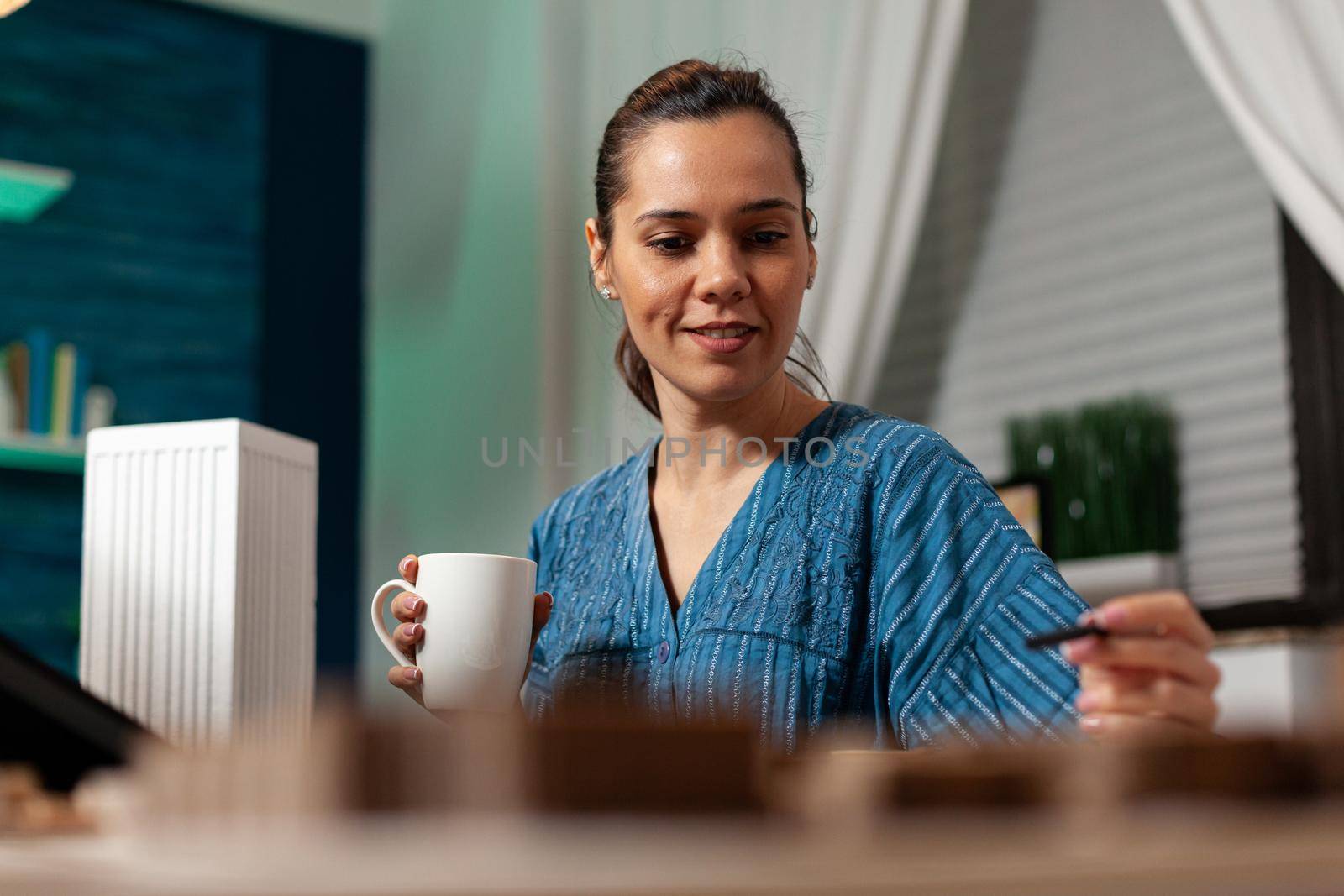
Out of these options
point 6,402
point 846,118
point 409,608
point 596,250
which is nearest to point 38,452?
point 6,402

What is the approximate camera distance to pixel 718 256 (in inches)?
48.7

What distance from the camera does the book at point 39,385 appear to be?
9.86ft

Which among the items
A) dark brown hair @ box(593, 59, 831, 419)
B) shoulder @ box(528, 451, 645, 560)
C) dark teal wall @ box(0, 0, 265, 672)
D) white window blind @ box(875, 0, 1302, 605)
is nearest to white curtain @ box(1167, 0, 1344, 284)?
white window blind @ box(875, 0, 1302, 605)

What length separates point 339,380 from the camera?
366cm

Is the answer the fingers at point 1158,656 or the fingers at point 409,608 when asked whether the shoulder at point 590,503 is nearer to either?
the fingers at point 409,608

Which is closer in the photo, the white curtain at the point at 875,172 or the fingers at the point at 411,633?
the fingers at the point at 411,633

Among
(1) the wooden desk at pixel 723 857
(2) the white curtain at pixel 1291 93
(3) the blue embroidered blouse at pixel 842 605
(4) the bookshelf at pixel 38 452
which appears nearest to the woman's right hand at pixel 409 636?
(3) the blue embroidered blouse at pixel 842 605

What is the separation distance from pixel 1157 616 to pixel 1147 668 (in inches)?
1.4

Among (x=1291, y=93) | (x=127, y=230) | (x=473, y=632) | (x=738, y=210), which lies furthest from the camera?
(x=127, y=230)

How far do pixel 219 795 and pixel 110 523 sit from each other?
883mm

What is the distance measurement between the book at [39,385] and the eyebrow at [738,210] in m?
2.18

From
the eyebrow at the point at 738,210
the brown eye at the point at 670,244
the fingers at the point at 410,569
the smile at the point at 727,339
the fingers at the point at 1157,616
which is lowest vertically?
the fingers at the point at 1157,616

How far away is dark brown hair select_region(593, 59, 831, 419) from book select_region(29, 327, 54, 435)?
6.60 feet

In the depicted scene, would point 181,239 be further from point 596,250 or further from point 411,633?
point 411,633
